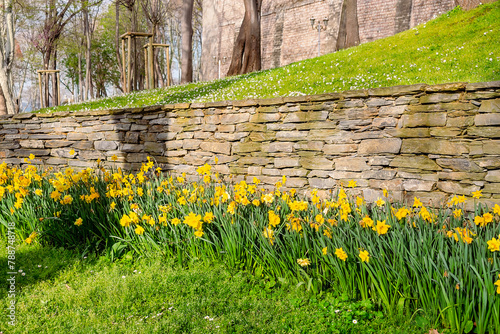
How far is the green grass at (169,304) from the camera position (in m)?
2.26

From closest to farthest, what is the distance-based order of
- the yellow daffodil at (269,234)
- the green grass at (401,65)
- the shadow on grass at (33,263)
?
the yellow daffodil at (269,234) < the shadow on grass at (33,263) < the green grass at (401,65)

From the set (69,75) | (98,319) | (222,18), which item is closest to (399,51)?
(98,319)

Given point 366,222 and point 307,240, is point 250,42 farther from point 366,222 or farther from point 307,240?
point 366,222

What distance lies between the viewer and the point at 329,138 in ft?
13.9

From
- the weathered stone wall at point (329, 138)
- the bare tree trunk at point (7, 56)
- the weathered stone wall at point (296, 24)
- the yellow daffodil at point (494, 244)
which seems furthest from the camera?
the weathered stone wall at point (296, 24)

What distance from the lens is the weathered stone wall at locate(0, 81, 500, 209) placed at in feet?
11.5

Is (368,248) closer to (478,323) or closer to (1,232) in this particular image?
(478,323)

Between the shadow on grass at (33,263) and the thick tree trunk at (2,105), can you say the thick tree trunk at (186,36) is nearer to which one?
the thick tree trunk at (2,105)

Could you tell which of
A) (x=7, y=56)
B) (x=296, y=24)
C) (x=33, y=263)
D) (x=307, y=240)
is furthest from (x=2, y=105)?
(x=296, y=24)

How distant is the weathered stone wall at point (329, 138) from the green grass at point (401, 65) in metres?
2.20

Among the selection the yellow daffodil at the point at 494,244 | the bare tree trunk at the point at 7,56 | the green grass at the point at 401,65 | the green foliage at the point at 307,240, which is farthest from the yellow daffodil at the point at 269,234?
the bare tree trunk at the point at 7,56

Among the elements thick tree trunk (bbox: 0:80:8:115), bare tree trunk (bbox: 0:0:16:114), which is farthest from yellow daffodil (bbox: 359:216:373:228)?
thick tree trunk (bbox: 0:80:8:115)

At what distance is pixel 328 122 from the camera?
4.24 metres

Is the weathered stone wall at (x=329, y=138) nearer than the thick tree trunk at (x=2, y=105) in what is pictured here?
Yes
